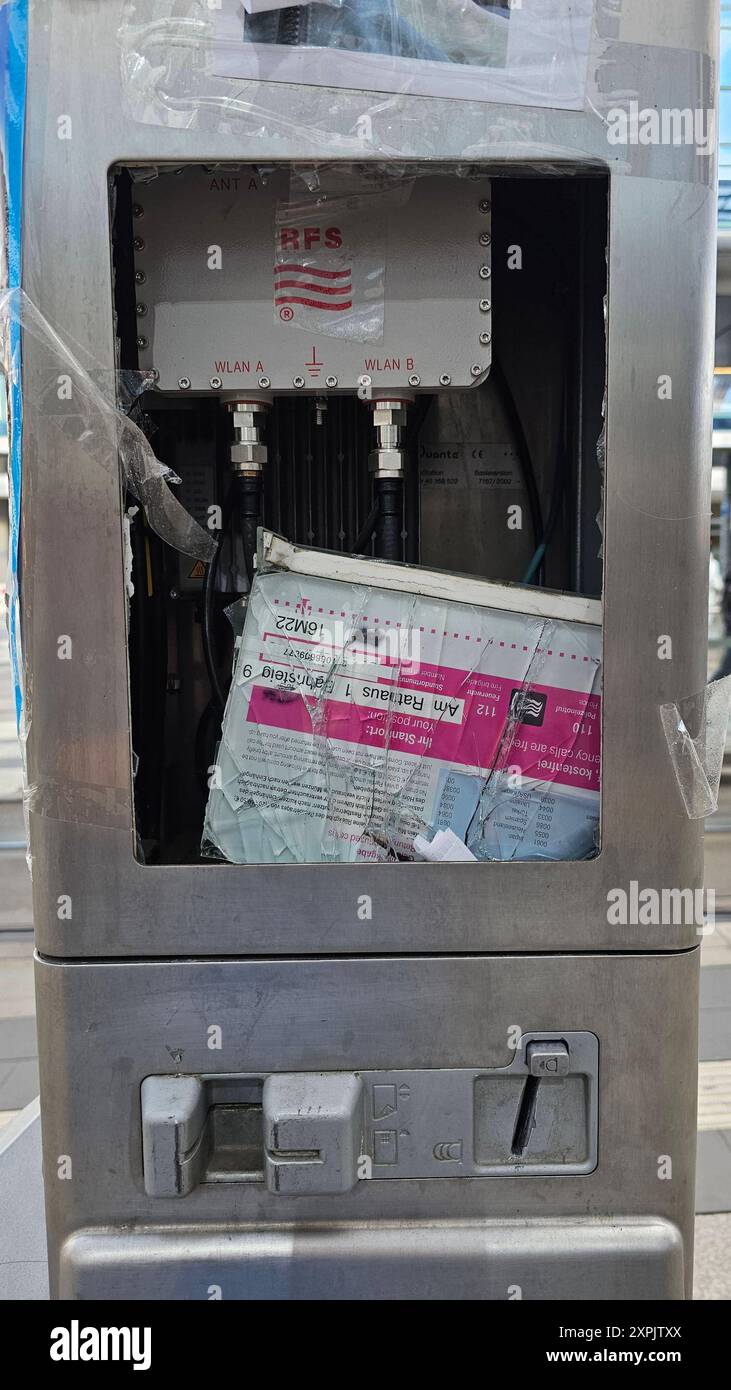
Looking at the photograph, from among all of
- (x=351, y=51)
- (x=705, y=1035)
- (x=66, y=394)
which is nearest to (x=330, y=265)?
(x=351, y=51)

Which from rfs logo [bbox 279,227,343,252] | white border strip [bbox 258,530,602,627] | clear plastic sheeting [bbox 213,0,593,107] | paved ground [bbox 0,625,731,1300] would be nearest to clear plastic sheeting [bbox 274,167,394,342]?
rfs logo [bbox 279,227,343,252]

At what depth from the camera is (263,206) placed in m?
1.11

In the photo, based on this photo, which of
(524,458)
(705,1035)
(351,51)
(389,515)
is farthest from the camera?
(705,1035)

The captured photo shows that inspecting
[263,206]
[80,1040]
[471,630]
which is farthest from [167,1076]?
[263,206]

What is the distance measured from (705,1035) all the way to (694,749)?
2.56 metres

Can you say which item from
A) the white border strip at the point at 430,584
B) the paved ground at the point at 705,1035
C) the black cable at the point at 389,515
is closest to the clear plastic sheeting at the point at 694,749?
the white border strip at the point at 430,584

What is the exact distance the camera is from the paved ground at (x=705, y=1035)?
7.76ft

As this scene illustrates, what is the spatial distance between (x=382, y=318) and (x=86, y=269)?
30 centimetres

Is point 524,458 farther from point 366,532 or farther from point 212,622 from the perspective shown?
point 212,622

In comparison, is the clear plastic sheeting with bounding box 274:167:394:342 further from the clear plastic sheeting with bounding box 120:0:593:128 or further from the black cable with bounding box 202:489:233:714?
the black cable with bounding box 202:489:233:714

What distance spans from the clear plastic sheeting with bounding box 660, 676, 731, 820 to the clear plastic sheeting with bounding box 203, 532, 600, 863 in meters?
0.09

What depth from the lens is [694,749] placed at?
1.07 meters

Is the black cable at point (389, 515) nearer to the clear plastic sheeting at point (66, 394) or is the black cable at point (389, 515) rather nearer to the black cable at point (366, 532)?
the black cable at point (366, 532)
